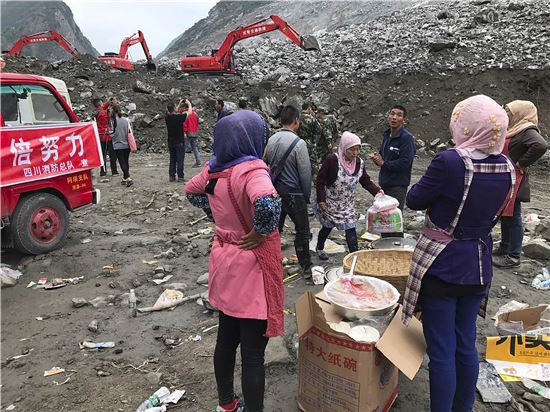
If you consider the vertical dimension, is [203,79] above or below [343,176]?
above

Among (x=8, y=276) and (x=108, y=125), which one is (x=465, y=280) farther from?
(x=108, y=125)

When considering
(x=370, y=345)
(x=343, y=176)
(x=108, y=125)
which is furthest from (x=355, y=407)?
(x=108, y=125)

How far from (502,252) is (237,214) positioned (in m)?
4.10

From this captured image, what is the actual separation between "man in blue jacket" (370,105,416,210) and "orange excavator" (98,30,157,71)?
1766 centimetres

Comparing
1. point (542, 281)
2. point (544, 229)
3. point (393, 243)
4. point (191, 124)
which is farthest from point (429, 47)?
point (393, 243)

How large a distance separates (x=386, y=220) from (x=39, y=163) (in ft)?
13.3

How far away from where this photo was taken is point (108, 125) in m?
9.39

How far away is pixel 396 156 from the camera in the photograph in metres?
4.34

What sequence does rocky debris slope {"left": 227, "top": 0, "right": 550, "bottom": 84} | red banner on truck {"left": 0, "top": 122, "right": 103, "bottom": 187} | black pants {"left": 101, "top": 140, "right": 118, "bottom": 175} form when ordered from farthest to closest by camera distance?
rocky debris slope {"left": 227, "top": 0, "right": 550, "bottom": 84}, black pants {"left": 101, "top": 140, "right": 118, "bottom": 175}, red banner on truck {"left": 0, "top": 122, "right": 103, "bottom": 187}

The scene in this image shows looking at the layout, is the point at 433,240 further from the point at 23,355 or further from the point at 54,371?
the point at 23,355

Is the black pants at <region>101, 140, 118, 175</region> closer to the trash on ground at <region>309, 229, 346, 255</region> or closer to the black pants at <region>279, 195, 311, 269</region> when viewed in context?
the trash on ground at <region>309, 229, 346, 255</region>

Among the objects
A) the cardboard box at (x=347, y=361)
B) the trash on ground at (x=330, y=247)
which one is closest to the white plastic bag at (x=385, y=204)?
the trash on ground at (x=330, y=247)

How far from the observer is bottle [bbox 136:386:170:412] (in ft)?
8.68

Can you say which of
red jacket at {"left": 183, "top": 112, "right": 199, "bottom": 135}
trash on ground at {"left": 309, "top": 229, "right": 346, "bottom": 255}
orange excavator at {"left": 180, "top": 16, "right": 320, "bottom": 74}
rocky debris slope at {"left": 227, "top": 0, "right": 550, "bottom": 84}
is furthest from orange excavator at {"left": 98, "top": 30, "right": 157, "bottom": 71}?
trash on ground at {"left": 309, "top": 229, "right": 346, "bottom": 255}
